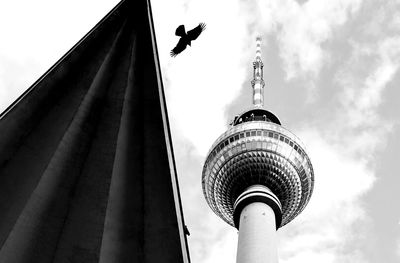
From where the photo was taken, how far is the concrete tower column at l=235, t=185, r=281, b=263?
168 feet

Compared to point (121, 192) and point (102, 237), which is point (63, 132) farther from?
point (102, 237)

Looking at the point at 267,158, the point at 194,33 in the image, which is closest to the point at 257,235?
the point at 267,158

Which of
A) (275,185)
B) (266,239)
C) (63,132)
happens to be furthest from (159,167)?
(275,185)

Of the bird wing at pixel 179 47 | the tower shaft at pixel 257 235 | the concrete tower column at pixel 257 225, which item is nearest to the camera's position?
the bird wing at pixel 179 47

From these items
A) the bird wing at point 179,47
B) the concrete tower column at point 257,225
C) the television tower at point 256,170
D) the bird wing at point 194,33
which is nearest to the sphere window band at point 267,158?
the television tower at point 256,170

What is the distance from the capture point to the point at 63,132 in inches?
321

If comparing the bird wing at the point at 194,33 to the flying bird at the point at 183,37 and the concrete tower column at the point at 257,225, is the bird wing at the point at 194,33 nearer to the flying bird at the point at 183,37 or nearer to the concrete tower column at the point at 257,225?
the flying bird at the point at 183,37

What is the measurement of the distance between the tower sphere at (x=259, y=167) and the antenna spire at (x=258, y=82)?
14823 millimetres

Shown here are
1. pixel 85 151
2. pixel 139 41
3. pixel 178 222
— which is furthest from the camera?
pixel 139 41

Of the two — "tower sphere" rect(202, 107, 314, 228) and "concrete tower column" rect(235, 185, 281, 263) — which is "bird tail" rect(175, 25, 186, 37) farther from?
"tower sphere" rect(202, 107, 314, 228)

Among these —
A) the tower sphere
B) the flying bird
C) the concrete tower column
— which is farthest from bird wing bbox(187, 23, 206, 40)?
the tower sphere

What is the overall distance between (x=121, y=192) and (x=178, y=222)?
3.12 ft

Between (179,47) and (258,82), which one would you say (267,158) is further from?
(179,47)

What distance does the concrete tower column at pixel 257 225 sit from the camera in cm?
5125
